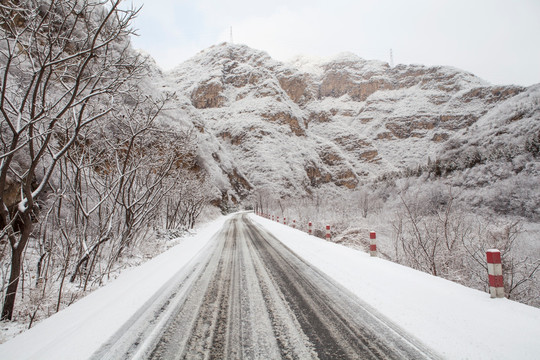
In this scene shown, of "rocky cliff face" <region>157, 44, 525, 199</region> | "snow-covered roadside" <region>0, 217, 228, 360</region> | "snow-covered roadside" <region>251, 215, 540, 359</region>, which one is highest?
"rocky cliff face" <region>157, 44, 525, 199</region>

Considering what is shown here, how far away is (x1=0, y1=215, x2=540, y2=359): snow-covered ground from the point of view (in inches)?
102

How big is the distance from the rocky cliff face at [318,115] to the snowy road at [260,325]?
1929 inches

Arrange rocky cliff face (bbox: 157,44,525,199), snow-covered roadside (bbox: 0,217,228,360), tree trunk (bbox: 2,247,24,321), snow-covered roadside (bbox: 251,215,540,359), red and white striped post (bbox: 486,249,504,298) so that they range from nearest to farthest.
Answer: snow-covered roadside (bbox: 251,215,540,359), snow-covered roadside (bbox: 0,217,228,360), red and white striped post (bbox: 486,249,504,298), tree trunk (bbox: 2,247,24,321), rocky cliff face (bbox: 157,44,525,199)

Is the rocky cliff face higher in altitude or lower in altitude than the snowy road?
higher

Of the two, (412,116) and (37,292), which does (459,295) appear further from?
(412,116)

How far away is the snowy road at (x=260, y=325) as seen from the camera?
255cm

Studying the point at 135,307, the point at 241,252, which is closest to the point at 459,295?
the point at 135,307

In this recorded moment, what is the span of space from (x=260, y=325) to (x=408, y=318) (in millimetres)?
1894

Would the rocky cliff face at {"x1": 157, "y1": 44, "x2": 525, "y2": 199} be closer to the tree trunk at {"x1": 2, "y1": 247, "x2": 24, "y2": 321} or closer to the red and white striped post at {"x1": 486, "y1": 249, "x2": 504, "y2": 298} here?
the tree trunk at {"x1": 2, "y1": 247, "x2": 24, "y2": 321}

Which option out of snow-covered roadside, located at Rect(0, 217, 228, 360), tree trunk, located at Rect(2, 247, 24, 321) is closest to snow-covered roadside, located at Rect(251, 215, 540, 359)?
snow-covered roadside, located at Rect(0, 217, 228, 360)

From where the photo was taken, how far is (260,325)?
3.13 meters

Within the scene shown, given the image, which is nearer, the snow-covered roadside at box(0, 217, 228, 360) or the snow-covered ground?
the snow-covered ground

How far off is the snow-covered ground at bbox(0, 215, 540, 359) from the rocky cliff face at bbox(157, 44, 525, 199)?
161 ft

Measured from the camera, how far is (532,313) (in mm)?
3135
